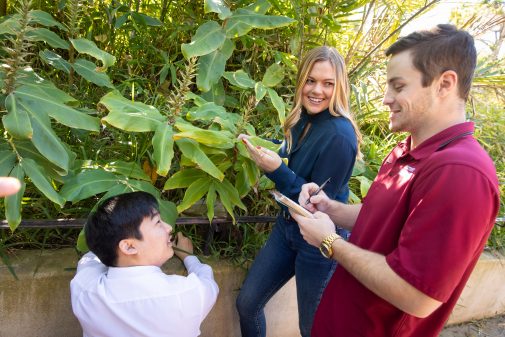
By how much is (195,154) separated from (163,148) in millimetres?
172

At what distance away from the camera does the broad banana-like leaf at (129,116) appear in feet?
5.58

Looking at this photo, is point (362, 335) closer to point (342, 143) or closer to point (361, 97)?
point (342, 143)

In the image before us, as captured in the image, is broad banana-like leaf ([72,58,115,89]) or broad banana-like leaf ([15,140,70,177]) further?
broad banana-like leaf ([72,58,115,89])

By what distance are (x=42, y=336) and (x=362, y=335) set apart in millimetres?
1605

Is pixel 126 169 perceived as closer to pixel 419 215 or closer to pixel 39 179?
pixel 39 179

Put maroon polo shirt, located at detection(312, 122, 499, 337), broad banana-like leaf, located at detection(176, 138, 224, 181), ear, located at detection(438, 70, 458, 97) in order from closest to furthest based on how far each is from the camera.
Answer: maroon polo shirt, located at detection(312, 122, 499, 337), ear, located at detection(438, 70, 458, 97), broad banana-like leaf, located at detection(176, 138, 224, 181)

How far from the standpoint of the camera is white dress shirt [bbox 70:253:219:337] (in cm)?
153

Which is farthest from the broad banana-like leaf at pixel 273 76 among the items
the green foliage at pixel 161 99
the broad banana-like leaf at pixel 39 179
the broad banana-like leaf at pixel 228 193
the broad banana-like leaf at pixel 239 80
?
the broad banana-like leaf at pixel 39 179

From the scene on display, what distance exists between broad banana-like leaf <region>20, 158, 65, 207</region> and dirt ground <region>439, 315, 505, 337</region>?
2.97m

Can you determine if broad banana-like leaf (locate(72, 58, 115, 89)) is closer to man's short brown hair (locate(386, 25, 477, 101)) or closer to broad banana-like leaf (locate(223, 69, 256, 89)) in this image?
broad banana-like leaf (locate(223, 69, 256, 89))

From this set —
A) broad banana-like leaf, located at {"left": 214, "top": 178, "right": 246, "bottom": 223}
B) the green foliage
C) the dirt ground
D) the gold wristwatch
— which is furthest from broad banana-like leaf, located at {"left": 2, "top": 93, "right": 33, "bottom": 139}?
the dirt ground

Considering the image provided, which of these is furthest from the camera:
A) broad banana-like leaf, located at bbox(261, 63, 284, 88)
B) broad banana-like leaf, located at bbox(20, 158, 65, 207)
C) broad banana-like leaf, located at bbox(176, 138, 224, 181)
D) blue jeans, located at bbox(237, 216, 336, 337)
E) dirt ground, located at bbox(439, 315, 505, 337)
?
dirt ground, located at bbox(439, 315, 505, 337)

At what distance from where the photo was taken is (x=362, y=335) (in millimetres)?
1339

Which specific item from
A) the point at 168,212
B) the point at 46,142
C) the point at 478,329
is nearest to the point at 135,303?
the point at 168,212
